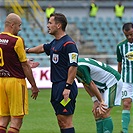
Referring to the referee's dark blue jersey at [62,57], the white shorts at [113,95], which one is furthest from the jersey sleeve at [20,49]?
the white shorts at [113,95]

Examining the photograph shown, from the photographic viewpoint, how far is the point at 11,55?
7953 millimetres

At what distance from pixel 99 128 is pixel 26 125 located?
262 centimetres

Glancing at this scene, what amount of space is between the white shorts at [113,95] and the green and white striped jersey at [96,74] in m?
0.07

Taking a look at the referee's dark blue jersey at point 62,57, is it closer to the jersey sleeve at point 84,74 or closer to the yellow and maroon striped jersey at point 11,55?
the jersey sleeve at point 84,74

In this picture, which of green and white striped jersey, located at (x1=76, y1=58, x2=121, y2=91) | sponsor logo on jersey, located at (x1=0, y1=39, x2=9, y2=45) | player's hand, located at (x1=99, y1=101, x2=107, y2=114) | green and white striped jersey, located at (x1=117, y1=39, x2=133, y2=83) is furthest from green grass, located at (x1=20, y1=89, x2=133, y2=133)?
sponsor logo on jersey, located at (x1=0, y1=39, x2=9, y2=45)

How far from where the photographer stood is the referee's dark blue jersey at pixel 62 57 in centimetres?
776

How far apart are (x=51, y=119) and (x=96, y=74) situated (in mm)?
3693

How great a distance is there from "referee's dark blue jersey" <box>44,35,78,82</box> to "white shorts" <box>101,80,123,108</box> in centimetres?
112

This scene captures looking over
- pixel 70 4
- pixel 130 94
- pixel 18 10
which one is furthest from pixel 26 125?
pixel 70 4

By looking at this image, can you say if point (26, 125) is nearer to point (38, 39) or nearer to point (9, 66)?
point (9, 66)

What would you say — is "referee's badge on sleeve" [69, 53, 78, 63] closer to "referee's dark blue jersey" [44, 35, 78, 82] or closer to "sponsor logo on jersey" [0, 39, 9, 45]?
"referee's dark blue jersey" [44, 35, 78, 82]

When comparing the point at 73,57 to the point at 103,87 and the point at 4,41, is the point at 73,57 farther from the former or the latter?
the point at 103,87

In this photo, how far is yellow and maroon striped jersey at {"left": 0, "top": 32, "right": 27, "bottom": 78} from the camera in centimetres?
789

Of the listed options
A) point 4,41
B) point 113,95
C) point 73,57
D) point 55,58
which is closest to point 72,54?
point 73,57
